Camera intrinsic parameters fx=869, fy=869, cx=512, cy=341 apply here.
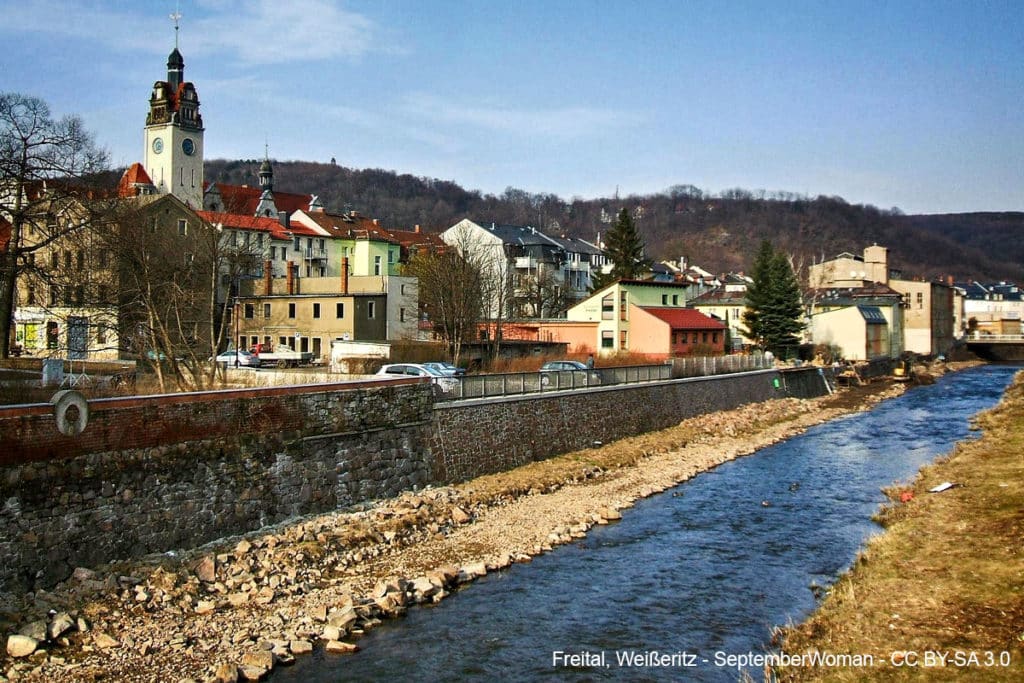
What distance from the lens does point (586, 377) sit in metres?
34.7

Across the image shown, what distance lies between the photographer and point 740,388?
4834 centimetres

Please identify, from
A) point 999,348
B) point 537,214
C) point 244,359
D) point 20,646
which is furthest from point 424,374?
point 537,214

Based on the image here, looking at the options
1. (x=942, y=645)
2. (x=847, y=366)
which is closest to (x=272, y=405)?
(x=942, y=645)

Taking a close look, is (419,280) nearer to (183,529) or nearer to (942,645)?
(183,529)

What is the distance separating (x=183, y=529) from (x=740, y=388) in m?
35.9

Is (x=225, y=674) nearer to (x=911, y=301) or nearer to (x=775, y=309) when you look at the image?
(x=775, y=309)

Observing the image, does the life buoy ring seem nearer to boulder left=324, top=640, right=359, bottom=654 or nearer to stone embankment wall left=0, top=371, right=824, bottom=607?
stone embankment wall left=0, top=371, right=824, bottom=607

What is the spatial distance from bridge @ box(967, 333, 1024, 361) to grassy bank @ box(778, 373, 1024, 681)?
91.9 metres

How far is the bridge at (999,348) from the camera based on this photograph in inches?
4065

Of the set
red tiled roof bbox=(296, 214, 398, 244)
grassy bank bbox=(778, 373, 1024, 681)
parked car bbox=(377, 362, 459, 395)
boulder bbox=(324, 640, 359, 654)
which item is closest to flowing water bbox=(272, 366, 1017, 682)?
boulder bbox=(324, 640, 359, 654)

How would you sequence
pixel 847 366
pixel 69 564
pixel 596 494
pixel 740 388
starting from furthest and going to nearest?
1. pixel 847 366
2. pixel 740 388
3. pixel 596 494
4. pixel 69 564

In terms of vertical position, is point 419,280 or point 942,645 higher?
point 419,280

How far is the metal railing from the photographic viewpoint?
1110 inches

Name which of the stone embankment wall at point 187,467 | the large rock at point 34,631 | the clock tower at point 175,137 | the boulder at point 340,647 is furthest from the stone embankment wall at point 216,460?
the clock tower at point 175,137
